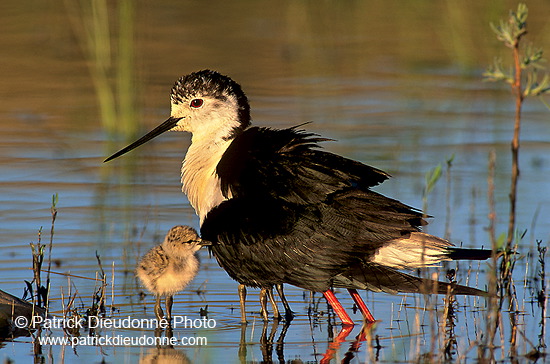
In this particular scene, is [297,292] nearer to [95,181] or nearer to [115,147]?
[95,181]

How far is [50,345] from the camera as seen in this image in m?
6.00

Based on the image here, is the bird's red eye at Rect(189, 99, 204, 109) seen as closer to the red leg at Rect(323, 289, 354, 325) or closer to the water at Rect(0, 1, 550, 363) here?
the water at Rect(0, 1, 550, 363)

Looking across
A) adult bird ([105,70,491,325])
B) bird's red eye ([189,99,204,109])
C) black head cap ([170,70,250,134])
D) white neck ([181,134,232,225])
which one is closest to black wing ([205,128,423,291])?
adult bird ([105,70,491,325])

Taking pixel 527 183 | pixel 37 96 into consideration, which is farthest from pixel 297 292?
pixel 37 96

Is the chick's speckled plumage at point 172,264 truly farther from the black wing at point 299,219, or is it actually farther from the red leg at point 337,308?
the red leg at point 337,308

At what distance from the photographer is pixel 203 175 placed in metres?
6.97

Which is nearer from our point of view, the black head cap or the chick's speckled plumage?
the chick's speckled plumage

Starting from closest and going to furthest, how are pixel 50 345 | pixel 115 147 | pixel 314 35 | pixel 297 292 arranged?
pixel 50 345 < pixel 297 292 < pixel 115 147 < pixel 314 35

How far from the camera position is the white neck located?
6.61 m

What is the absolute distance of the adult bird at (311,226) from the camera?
611 cm

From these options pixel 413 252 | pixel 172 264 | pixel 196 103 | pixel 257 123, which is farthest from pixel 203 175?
pixel 257 123

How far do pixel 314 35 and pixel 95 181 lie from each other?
24.0ft

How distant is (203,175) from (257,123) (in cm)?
401

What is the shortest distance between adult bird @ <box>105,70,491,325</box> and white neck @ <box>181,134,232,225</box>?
0.08ft
